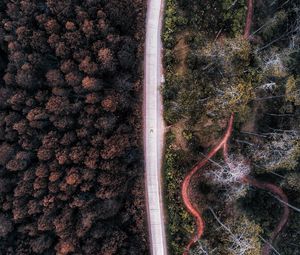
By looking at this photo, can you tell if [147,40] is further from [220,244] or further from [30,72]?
[220,244]

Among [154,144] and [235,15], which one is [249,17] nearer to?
[235,15]

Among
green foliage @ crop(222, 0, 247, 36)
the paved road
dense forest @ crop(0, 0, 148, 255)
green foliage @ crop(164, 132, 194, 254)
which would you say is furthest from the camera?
the paved road

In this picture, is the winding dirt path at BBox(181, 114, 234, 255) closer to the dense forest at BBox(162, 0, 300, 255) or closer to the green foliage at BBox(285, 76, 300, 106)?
the dense forest at BBox(162, 0, 300, 255)

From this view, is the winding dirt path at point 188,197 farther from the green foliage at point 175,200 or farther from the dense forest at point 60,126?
the dense forest at point 60,126

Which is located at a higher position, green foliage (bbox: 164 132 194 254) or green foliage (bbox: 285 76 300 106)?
green foliage (bbox: 285 76 300 106)

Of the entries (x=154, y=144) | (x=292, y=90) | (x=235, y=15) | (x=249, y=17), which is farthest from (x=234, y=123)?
(x=249, y=17)

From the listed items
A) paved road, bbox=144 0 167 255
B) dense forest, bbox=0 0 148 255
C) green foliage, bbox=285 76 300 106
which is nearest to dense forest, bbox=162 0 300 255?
green foliage, bbox=285 76 300 106
